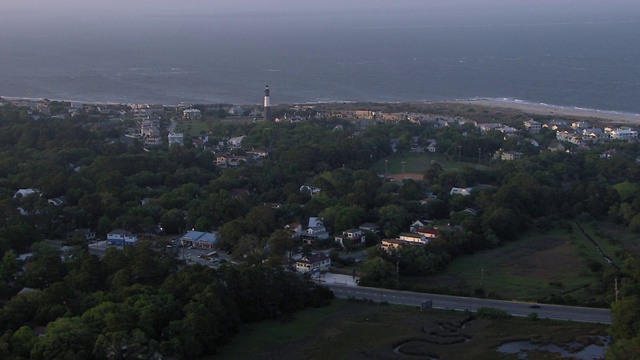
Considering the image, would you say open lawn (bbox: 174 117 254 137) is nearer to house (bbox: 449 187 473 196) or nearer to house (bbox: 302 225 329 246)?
house (bbox: 449 187 473 196)

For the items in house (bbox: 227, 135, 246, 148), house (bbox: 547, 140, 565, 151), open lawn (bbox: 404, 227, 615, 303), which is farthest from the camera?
house (bbox: 227, 135, 246, 148)

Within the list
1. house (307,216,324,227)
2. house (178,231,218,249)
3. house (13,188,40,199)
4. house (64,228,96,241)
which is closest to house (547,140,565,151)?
house (307,216,324,227)

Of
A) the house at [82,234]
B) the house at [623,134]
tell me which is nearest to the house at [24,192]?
the house at [82,234]

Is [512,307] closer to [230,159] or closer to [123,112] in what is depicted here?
[230,159]

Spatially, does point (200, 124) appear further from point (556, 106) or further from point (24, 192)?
point (556, 106)

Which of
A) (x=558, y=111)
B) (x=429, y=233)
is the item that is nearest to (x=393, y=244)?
(x=429, y=233)

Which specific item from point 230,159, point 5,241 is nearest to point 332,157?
point 230,159
